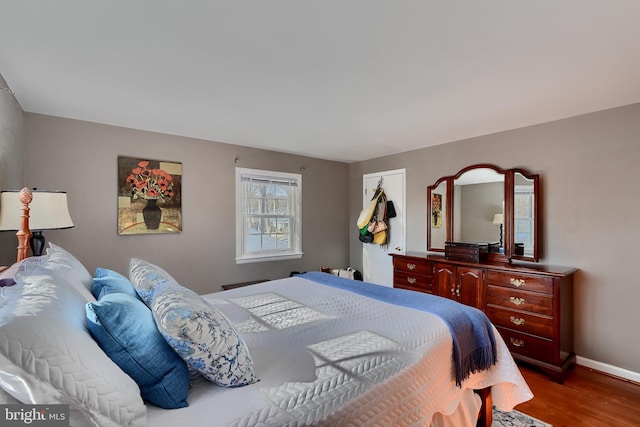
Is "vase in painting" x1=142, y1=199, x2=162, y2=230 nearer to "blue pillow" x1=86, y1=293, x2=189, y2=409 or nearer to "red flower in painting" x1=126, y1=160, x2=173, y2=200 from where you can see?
"red flower in painting" x1=126, y1=160, x2=173, y2=200

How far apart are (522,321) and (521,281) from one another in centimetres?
37

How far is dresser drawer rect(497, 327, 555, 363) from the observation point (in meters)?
2.63

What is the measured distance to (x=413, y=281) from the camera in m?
3.71

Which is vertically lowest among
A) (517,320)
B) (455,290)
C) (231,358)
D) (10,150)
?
(517,320)

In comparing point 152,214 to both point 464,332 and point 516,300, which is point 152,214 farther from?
point 516,300

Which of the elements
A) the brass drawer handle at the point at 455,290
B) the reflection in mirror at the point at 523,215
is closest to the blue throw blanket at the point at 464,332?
the brass drawer handle at the point at 455,290

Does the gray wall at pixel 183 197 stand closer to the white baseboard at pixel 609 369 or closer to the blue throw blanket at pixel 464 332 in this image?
the blue throw blanket at pixel 464 332

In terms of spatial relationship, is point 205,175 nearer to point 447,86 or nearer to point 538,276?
point 447,86

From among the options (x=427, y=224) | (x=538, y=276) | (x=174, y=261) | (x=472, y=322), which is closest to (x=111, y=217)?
(x=174, y=261)

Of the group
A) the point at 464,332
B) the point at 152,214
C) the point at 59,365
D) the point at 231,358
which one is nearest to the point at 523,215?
the point at 464,332

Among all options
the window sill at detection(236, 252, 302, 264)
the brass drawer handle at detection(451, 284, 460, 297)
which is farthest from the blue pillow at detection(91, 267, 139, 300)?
the brass drawer handle at detection(451, 284, 460, 297)

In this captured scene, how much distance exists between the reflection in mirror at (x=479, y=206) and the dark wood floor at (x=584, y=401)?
1.30 metres

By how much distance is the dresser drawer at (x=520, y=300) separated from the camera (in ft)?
8.69

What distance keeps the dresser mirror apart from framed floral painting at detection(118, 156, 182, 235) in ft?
10.5
